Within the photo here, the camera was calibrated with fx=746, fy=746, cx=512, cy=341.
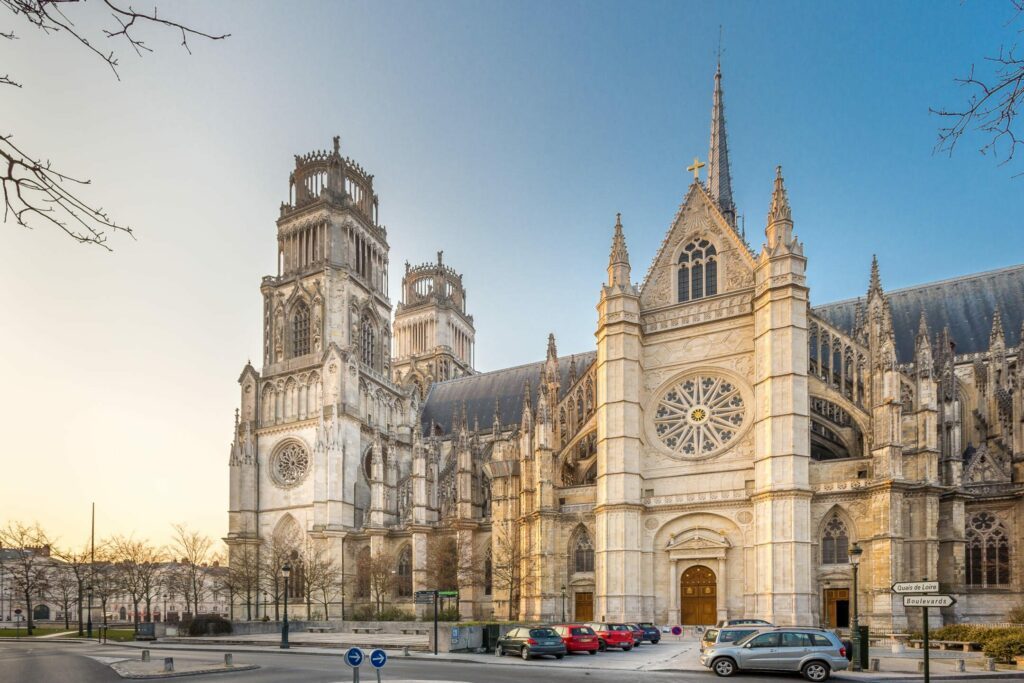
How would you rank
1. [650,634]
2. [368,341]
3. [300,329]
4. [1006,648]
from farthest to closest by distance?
[368,341]
[300,329]
[650,634]
[1006,648]

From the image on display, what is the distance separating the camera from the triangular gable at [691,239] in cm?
3641

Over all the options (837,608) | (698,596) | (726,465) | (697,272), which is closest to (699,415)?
(726,465)

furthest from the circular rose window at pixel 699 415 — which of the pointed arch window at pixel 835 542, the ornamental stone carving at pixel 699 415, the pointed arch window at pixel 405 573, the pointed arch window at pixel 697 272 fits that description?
the pointed arch window at pixel 405 573

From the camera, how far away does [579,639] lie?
2359 centimetres

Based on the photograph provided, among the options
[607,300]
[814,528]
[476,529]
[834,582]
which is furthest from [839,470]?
[476,529]

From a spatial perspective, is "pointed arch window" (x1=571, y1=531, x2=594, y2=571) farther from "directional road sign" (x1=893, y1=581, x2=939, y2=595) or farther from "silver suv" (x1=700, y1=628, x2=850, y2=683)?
"directional road sign" (x1=893, y1=581, x2=939, y2=595)

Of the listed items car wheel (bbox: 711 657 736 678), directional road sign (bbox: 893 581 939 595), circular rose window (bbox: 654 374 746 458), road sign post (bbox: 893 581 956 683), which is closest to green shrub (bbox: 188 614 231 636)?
circular rose window (bbox: 654 374 746 458)

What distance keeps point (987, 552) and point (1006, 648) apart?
13795 millimetres

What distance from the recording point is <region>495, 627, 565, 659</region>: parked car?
73.3 ft

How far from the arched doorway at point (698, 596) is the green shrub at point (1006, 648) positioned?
14.4m

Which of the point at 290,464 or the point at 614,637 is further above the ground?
the point at 290,464

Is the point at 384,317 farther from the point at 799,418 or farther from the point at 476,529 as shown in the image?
the point at 799,418

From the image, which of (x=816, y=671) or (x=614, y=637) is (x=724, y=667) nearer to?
(x=816, y=671)

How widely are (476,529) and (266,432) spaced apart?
19947 millimetres
